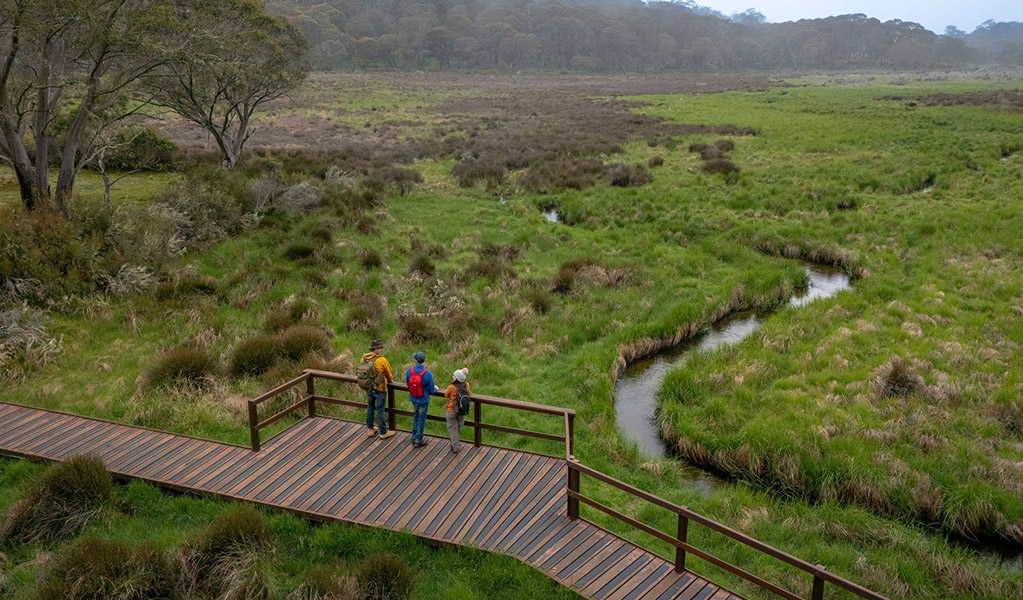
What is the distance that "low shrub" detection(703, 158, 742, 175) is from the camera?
29684 millimetres

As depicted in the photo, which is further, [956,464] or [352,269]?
[352,269]

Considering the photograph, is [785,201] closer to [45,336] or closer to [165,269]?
[165,269]

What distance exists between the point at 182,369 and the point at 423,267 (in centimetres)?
802

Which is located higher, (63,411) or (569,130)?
(569,130)

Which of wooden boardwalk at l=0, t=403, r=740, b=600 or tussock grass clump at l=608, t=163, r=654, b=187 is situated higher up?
tussock grass clump at l=608, t=163, r=654, b=187

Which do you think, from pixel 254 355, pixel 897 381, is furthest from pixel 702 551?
pixel 254 355

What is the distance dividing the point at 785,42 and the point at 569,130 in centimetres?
16754

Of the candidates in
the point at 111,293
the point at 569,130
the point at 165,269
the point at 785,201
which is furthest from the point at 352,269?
the point at 569,130

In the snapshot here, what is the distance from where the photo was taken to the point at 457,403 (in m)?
8.73

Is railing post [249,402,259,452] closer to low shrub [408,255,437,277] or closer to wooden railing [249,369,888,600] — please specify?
wooden railing [249,369,888,600]

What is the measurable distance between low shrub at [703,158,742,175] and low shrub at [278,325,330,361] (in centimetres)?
2270

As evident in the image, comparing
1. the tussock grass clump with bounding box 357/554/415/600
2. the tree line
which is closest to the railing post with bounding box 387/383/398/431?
the tussock grass clump with bounding box 357/554/415/600

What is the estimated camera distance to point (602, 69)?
477 feet

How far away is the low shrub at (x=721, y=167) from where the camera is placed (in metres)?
29.7
